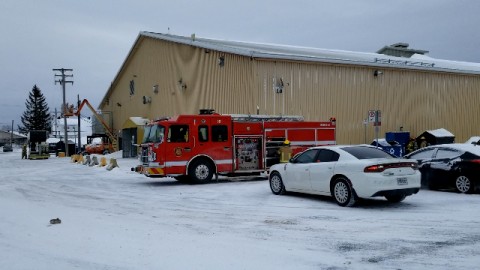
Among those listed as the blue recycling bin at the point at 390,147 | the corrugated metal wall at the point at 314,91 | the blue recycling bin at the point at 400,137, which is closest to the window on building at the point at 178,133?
the corrugated metal wall at the point at 314,91

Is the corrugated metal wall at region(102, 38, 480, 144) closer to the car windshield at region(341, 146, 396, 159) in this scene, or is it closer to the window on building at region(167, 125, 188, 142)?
the window on building at region(167, 125, 188, 142)

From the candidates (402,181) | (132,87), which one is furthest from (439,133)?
(132,87)

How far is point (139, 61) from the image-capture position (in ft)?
127

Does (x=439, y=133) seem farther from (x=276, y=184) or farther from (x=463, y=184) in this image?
(x=276, y=184)

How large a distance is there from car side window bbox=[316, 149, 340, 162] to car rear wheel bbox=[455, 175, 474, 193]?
161 inches

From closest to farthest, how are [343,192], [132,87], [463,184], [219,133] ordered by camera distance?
1. [343,192]
2. [463,184]
3. [219,133]
4. [132,87]

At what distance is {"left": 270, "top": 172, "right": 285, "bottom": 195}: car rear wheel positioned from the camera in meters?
13.1

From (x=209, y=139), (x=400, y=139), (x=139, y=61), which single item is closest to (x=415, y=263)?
(x=209, y=139)

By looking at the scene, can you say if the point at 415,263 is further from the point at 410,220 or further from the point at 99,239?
the point at 99,239

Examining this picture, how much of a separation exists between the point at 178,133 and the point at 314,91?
1045 centimetres

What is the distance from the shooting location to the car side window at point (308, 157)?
12004 mm

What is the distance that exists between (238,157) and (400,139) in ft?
43.5

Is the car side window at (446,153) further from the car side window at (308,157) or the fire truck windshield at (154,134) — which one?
the fire truck windshield at (154,134)

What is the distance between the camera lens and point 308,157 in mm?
12227
